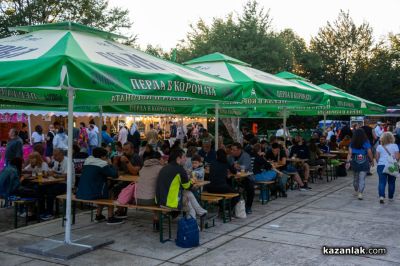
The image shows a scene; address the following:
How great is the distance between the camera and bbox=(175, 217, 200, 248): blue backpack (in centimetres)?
621

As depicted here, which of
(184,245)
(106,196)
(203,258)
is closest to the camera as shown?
(203,258)

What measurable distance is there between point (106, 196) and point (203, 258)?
96.9 inches

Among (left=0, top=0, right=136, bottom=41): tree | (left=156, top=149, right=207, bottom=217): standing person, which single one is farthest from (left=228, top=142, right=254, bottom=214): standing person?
(left=0, top=0, right=136, bottom=41): tree

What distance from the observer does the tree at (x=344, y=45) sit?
43.2 m

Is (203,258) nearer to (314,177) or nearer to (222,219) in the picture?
(222,219)

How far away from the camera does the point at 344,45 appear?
43781 millimetres

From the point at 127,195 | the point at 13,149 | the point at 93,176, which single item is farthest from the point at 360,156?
the point at 13,149

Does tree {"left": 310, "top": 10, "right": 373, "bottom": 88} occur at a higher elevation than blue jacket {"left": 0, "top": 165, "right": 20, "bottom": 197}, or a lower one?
higher

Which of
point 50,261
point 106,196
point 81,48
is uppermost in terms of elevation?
point 81,48

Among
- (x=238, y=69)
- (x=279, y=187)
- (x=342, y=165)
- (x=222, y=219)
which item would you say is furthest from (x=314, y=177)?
(x=222, y=219)

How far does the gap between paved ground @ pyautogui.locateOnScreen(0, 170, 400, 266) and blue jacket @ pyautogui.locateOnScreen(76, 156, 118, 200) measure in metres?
0.63

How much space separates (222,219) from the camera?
8062 mm

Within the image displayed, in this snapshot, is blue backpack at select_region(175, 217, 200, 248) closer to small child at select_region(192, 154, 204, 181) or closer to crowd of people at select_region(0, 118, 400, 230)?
crowd of people at select_region(0, 118, 400, 230)

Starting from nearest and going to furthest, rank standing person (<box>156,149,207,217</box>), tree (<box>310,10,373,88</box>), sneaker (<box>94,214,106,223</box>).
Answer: standing person (<box>156,149,207,217</box>), sneaker (<box>94,214,106,223</box>), tree (<box>310,10,373,88</box>)
